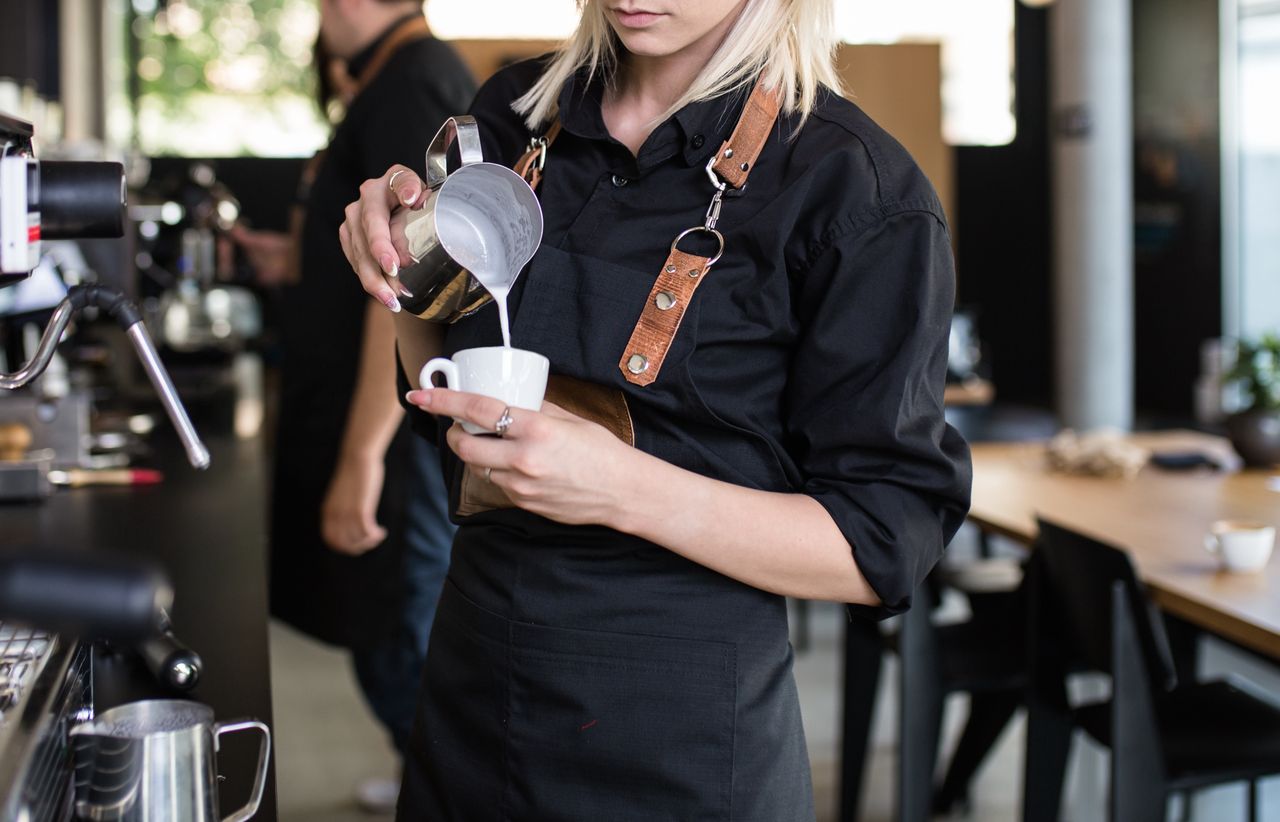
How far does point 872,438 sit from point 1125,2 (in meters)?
6.55

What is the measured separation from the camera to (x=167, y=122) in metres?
8.29

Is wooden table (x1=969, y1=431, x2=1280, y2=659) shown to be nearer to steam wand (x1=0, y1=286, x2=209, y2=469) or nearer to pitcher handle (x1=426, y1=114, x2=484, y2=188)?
pitcher handle (x1=426, y1=114, x2=484, y2=188)

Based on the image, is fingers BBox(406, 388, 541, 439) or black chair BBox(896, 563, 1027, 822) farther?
black chair BBox(896, 563, 1027, 822)

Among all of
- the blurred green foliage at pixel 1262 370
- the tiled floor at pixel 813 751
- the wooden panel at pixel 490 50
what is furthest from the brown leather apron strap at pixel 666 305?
the wooden panel at pixel 490 50

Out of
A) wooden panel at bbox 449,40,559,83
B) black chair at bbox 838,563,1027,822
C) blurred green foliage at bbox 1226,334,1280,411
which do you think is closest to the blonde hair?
black chair at bbox 838,563,1027,822

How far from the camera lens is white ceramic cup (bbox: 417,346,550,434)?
39.8 inches

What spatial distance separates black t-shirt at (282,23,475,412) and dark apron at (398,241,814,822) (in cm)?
Result: 112

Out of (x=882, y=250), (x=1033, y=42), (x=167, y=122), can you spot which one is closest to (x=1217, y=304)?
(x=1033, y=42)

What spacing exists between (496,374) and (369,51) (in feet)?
5.40

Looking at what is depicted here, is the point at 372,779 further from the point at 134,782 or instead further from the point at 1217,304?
the point at 1217,304

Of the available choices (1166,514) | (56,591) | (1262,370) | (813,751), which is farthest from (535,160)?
(813,751)

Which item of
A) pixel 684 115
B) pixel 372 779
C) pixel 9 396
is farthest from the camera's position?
pixel 372 779

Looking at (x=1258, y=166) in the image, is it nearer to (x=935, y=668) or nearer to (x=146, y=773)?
(x=935, y=668)

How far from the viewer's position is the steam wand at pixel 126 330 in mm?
1015
